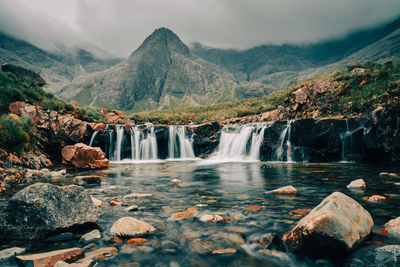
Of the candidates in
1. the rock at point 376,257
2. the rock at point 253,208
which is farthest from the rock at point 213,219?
the rock at point 376,257

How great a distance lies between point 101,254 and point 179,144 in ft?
94.0

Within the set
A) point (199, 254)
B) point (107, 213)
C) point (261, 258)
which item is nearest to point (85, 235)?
point (107, 213)

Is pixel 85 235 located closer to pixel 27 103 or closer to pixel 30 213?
pixel 30 213

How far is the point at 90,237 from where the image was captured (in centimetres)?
506

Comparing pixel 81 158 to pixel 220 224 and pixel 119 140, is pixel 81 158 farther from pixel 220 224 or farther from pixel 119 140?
pixel 220 224

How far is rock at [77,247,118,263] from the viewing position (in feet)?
13.6

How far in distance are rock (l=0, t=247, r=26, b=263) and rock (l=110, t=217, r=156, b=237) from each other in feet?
5.83

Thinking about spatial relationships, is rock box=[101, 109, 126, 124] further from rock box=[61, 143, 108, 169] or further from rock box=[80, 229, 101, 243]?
rock box=[80, 229, 101, 243]

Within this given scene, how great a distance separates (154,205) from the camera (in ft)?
26.1

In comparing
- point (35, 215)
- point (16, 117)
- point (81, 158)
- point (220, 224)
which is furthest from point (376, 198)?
point (16, 117)

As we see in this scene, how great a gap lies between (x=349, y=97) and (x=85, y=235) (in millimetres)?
32832

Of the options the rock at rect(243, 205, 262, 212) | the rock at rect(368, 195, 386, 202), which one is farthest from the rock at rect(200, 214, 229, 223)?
the rock at rect(368, 195, 386, 202)

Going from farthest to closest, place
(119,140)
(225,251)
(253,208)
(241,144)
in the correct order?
1. (119,140)
2. (241,144)
3. (253,208)
4. (225,251)

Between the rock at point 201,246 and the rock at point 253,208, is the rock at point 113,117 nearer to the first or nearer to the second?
the rock at point 253,208
